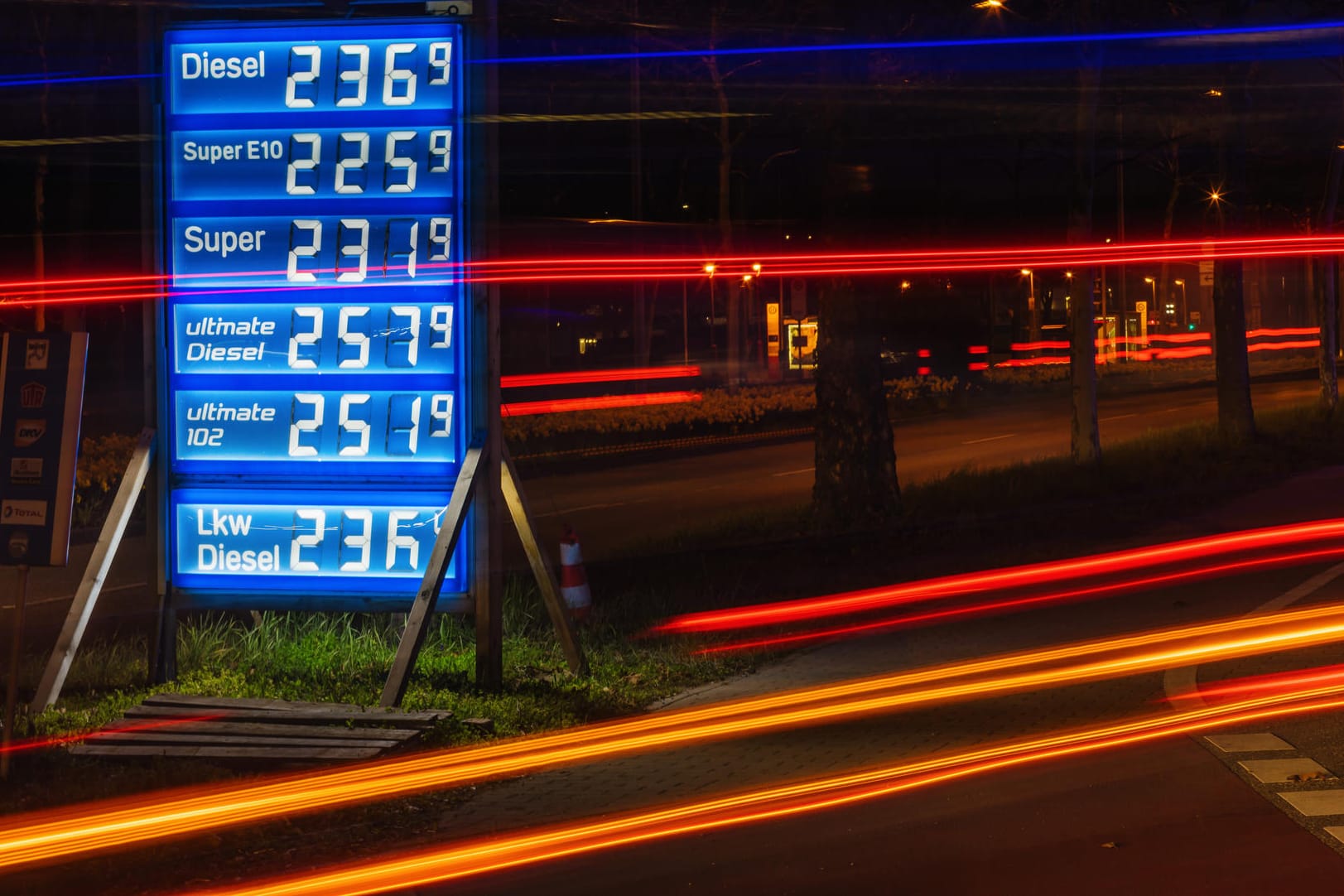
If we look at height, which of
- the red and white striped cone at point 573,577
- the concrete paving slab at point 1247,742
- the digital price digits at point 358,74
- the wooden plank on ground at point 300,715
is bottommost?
the concrete paving slab at point 1247,742

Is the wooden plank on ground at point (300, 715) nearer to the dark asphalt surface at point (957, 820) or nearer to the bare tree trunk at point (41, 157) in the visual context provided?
the dark asphalt surface at point (957, 820)

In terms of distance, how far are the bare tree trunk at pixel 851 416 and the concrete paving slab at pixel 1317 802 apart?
375 inches

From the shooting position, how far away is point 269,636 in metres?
11.7

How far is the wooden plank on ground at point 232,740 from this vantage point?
8.30 m

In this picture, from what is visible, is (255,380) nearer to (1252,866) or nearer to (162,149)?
(162,149)

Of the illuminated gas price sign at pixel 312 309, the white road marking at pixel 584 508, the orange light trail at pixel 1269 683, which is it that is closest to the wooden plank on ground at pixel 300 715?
the illuminated gas price sign at pixel 312 309

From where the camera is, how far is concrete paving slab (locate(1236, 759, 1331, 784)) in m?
7.49

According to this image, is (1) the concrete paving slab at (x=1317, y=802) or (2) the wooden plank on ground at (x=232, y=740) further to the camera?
(2) the wooden plank on ground at (x=232, y=740)

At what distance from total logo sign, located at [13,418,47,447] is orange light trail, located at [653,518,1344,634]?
5062mm

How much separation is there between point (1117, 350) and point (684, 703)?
191ft

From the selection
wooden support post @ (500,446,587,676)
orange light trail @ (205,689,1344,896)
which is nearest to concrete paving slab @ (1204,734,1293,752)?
orange light trail @ (205,689,1344,896)

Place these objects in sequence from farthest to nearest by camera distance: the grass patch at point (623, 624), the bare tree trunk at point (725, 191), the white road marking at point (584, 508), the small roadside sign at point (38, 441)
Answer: the bare tree trunk at point (725, 191) → the white road marking at point (584, 508) → the grass patch at point (623, 624) → the small roadside sign at point (38, 441)

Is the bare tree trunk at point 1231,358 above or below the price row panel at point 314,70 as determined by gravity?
below

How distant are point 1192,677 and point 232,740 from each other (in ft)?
19.6
